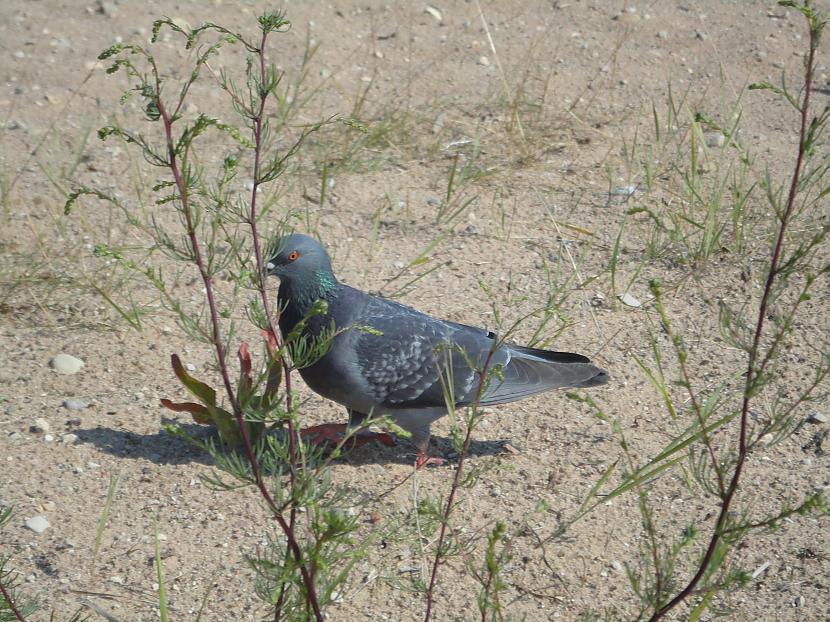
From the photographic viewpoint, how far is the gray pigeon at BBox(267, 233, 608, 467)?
3812 mm

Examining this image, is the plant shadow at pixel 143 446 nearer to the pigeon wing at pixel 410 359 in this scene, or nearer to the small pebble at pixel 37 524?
the small pebble at pixel 37 524

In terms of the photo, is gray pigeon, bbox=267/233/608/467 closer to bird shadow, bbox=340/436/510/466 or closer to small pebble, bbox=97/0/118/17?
bird shadow, bbox=340/436/510/466

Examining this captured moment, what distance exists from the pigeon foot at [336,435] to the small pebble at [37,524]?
0.97 metres

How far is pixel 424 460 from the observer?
12.8 feet

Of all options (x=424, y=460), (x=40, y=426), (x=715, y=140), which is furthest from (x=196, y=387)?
(x=715, y=140)

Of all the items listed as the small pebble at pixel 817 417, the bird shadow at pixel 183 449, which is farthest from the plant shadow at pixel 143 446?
the small pebble at pixel 817 417

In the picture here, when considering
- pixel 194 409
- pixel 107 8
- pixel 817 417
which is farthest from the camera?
pixel 107 8

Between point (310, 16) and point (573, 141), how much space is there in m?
2.47

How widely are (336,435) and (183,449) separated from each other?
60cm

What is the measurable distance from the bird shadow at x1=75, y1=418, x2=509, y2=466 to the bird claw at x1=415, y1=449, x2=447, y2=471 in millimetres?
64

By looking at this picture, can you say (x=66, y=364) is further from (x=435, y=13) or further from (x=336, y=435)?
(x=435, y=13)

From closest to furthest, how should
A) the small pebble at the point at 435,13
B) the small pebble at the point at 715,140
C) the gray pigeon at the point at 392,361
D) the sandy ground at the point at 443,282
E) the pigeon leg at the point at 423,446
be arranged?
the sandy ground at the point at 443,282 → the gray pigeon at the point at 392,361 → the pigeon leg at the point at 423,446 → the small pebble at the point at 715,140 → the small pebble at the point at 435,13

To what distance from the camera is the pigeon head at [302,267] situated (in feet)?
12.7

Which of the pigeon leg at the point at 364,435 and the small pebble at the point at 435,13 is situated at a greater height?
the small pebble at the point at 435,13
